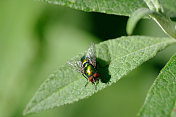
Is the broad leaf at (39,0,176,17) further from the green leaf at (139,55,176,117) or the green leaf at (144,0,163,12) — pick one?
the green leaf at (139,55,176,117)

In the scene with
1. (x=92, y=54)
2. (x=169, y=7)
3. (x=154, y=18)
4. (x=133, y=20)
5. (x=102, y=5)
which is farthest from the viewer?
(x=92, y=54)

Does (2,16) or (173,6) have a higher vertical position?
(173,6)

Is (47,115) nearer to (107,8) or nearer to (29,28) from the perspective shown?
(29,28)

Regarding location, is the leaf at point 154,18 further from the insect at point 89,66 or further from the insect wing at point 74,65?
the insect wing at point 74,65

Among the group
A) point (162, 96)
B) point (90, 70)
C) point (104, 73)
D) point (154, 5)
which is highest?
point (154, 5)

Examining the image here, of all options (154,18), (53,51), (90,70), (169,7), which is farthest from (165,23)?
(53,51)

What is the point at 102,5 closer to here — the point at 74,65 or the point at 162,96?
the point at 74,65

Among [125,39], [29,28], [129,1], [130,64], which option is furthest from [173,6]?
[29,28]
